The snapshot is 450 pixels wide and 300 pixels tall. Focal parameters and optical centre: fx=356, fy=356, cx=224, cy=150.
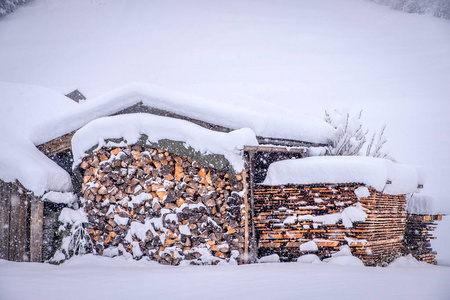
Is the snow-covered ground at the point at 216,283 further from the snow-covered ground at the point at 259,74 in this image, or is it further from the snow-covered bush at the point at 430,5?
the snow-covered bush at the point at 430,5

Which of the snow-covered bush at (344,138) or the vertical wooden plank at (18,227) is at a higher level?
the snow-covered bush at (344,138)

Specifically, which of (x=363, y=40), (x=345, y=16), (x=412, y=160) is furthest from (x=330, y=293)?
(x=345, y=16)

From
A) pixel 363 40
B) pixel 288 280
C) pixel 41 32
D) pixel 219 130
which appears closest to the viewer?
pixel 288 280

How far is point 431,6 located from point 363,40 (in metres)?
55.3

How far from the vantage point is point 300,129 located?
6.65 meters

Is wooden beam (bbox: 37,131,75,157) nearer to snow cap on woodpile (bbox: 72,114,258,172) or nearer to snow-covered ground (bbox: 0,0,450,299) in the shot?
snow-covered ground (bbox: 0,0,450,299)

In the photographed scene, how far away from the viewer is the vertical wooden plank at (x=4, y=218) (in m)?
5.66

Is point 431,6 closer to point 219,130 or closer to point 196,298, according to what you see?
point 219,130

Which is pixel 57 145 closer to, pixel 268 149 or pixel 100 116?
pixel 100 116

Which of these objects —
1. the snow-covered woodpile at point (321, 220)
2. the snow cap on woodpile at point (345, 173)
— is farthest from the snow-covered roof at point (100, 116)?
the snow-covered woodpile at point (321, 220)

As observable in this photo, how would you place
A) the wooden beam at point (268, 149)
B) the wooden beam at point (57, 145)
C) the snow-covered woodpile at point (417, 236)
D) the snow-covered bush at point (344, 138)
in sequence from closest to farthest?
1. the wooden beam at point (268, 149)
2. the wooden beam at point (57, 145)
3. the snow-covered woodpile at point (417, 236)
4. the snow-covered bush at point (344, 138)

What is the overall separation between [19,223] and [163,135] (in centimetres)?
280

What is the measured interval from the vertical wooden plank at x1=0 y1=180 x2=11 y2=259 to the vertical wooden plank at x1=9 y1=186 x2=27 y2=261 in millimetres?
64

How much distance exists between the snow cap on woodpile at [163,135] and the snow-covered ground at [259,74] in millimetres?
1551
